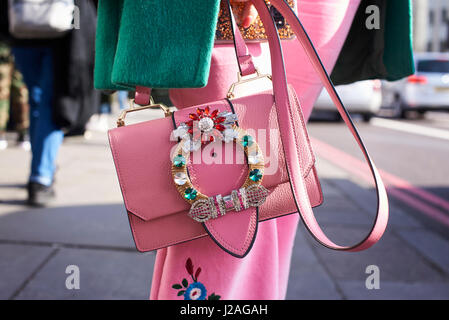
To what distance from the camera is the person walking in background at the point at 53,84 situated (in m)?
2.81

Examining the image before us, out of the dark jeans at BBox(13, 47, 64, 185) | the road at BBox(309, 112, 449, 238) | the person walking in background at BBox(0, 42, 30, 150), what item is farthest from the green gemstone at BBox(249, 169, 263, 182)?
the person walking in background at BBox(0, 42, 30, 150)

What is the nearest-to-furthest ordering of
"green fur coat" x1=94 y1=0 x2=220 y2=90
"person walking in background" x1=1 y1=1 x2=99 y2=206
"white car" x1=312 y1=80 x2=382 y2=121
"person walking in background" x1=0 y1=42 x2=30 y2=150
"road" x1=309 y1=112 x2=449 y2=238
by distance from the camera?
"green fur coat" x1=94 y1=0 x2=220 y2=90, "person walking in background" x1=1 y1=1 x2=99 y2=206, "road" x1=309 y1=112 x2=449 y2=238, "person walking in background" x1=0 y1=42 x2=30 y2=150, "white car" x1=312 y1=80 x2=382 y2=121

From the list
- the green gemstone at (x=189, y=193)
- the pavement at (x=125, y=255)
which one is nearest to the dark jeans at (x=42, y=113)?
the pavement at (x=125, y=255)

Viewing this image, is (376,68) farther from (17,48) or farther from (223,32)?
(17,48)

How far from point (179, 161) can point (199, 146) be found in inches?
2.1

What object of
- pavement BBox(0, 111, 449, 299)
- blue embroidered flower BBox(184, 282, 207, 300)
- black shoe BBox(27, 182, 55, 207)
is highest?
blue embroidered flower BBox(184, 282, 207, 300)

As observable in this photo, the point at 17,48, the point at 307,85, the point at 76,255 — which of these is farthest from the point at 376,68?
the point at 17,48

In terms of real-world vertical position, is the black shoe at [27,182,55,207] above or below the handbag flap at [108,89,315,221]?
below

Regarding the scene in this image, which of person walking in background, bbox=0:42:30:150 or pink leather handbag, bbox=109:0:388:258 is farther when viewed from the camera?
person walking in background, bbox=0:42:30:150

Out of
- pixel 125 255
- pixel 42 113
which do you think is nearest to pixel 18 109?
pixel 42 113

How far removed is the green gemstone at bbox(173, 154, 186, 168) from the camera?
96 centimetres

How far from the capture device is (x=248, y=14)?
1.04 m

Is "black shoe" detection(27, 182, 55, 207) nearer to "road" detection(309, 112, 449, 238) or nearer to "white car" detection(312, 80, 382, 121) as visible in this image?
"road" detection(309, 112, 449, 238)

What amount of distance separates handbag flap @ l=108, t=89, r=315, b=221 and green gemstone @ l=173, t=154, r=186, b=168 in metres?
0.02
